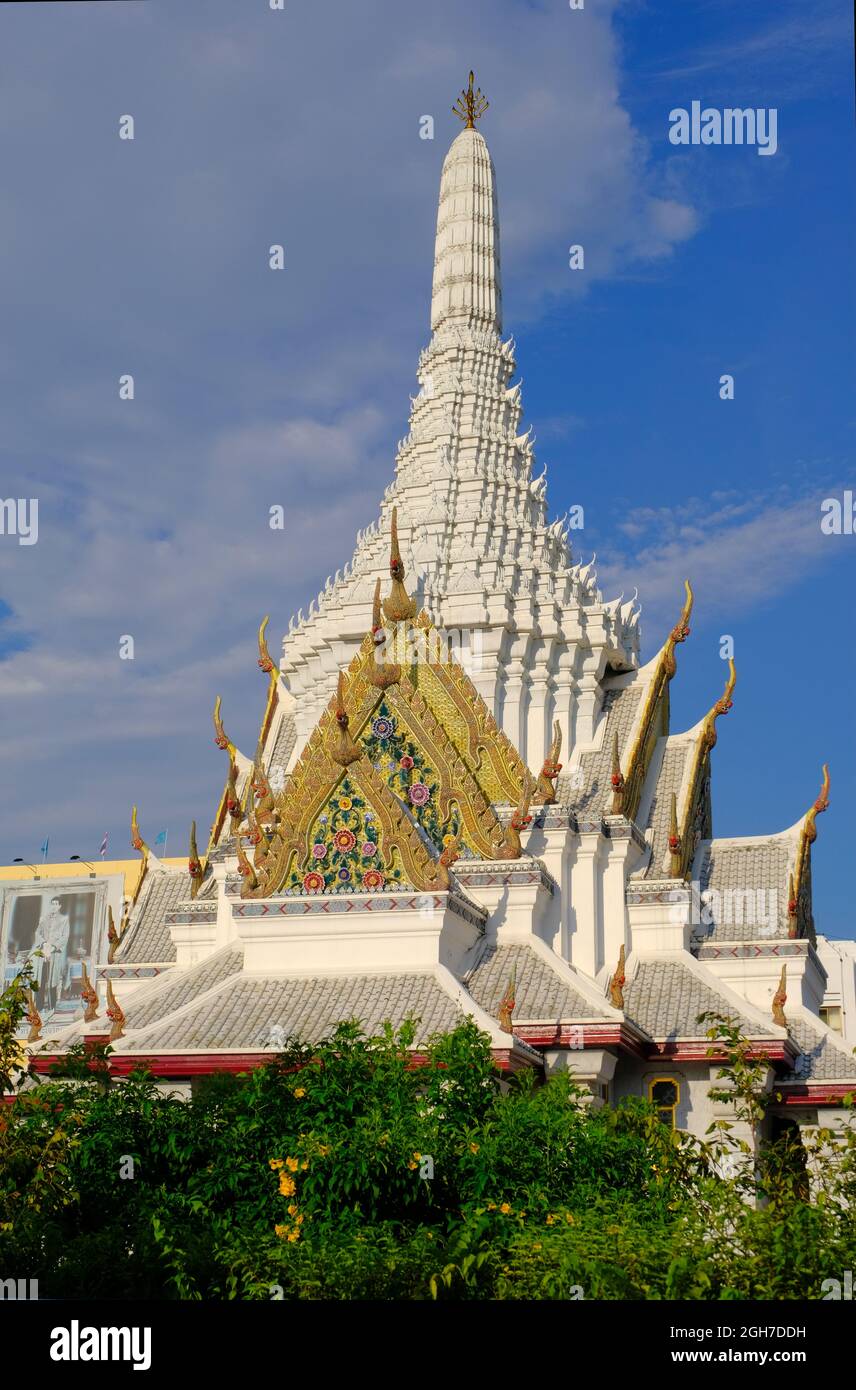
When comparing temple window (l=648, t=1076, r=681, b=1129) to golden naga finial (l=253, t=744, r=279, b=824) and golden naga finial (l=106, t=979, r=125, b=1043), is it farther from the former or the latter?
golden naga finial (l=106, t=979, r=125, b=1043)

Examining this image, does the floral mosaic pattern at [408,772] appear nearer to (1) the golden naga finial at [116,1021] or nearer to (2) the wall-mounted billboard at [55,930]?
(1) the golden naga finial at [116,1021]

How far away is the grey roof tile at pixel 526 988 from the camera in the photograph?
72.8ft

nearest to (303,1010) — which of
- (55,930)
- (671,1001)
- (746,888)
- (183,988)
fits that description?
(183,988)

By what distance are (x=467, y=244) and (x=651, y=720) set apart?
15.0 metres

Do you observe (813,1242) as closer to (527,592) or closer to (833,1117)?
(833,1117)

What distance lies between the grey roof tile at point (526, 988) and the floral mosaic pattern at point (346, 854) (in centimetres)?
201

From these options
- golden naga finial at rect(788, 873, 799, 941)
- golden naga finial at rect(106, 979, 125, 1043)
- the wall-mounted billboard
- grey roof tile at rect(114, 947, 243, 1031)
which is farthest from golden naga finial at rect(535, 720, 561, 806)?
the wall-mounted billboard

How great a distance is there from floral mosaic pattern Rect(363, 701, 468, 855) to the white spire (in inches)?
646

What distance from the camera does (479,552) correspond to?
33.7 m

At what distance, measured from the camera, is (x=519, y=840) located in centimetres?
2541

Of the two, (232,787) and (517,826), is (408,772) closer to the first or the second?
(517,826)

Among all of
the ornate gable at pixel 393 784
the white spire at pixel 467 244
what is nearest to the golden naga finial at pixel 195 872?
the ornate gable at pixel 393 784
